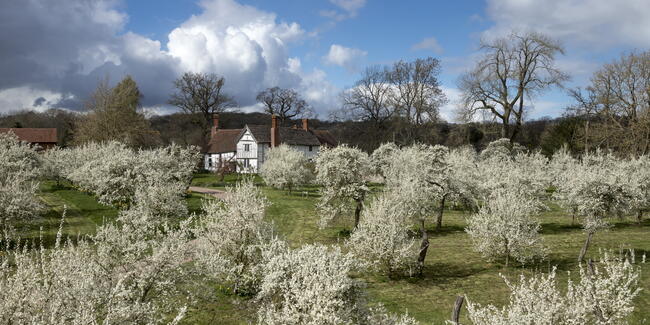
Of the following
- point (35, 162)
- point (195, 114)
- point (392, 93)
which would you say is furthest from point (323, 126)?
point (35, 162)

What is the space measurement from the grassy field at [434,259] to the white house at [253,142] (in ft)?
96.6

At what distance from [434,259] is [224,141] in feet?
172

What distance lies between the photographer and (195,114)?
68062 mm

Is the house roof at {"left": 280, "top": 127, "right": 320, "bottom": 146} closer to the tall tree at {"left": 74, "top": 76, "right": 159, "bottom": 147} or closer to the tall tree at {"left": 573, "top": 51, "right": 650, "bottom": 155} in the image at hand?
the tall tree at {"left": 74, "top": 76, "right": 159, "bottom": 147}

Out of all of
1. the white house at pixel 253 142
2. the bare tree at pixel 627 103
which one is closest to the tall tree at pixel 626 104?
the bare tree at pixel 627 103

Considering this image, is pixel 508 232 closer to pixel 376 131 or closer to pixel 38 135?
pixel 376 131

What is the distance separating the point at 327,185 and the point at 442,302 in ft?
31.4

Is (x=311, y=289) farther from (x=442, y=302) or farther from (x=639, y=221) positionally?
(x=639, y=221)

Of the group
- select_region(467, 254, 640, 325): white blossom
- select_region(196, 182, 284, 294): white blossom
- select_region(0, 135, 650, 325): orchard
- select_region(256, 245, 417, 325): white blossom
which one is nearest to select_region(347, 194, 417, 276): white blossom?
select_region(0, 135, 650, 325): orchard

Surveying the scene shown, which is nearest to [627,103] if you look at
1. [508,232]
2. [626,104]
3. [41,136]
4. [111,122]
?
[626,104]

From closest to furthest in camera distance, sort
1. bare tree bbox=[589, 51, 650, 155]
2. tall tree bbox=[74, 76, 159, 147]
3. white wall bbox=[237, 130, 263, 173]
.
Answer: bare tree bbox=[589, 51, 650, 155]
tall tree bbox=[74, 76, 159, 147]
white wall bbox=[237, 130, 263, 173]

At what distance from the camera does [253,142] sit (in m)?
62.5

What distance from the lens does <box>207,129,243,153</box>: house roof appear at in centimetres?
6469

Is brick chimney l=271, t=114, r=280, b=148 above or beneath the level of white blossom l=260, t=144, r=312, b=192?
above
